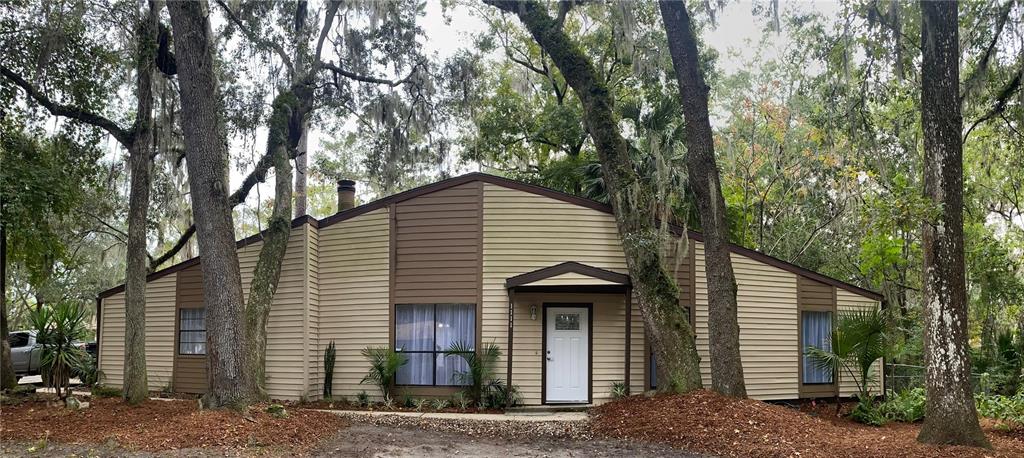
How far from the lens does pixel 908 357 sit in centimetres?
1566

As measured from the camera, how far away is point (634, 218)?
11.5m

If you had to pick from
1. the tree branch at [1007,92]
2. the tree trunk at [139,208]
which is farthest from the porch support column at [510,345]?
the tree branch at [1007,92]

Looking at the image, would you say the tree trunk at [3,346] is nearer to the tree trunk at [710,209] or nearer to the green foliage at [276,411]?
the green foliage at [276,411]

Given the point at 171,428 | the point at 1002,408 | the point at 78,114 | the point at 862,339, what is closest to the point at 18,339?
the point at 78,114

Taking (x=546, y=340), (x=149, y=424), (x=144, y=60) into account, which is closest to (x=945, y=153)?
(x=546, y=340)

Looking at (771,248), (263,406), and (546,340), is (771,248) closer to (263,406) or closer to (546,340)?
(546,340)

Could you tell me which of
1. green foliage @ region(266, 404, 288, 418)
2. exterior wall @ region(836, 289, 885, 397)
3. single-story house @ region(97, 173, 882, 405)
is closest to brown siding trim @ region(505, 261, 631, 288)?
single-story house @ region(97, 173, 882, 405)

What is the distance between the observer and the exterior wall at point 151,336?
543 inches

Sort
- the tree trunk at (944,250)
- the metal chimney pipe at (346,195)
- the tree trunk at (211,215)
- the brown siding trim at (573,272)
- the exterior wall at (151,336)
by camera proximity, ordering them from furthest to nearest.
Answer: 1. the metal chimney pipe at (346,195)
2. the exterior wall at (151,336)
3. the brown siding trim at (573,272)
4. the tree trunk at (211,215)
5. the tree trunk at (944,250)

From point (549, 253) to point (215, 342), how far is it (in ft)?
17.7

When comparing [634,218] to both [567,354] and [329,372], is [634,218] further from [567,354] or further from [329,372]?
[329,372]

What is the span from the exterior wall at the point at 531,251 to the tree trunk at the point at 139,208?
5.26 meters

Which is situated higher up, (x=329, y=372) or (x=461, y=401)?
(x=329, y=372)

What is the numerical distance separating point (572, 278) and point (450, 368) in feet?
8.47
